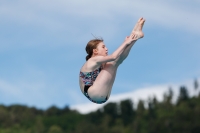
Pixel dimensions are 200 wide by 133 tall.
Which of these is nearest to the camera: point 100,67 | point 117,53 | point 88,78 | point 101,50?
point 117,53

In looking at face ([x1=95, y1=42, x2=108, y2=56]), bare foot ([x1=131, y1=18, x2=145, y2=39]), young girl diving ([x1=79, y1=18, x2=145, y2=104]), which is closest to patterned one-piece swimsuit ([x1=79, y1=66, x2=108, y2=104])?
young girl diving ([x1=79, y1=18, x2=145, y2=104])

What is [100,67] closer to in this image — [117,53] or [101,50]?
[101,50]

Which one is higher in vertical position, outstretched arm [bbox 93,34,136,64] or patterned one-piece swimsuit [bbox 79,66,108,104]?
outstretched arm [bbox 93,34,136,64]

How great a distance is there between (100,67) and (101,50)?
1.75 ft

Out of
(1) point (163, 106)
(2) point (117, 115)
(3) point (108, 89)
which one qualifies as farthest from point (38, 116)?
(3) point (108, 89)

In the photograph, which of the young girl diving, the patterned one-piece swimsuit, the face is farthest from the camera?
the patterned one-piece swimsuit

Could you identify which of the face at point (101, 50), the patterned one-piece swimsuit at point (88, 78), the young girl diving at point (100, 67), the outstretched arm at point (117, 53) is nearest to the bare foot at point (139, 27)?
the young girl diving at point (100, 67)

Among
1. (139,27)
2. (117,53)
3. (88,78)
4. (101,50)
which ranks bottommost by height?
(88,78)

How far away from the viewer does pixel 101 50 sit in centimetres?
1597

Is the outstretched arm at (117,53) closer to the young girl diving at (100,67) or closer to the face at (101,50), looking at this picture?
the young girl diving at (100,67)

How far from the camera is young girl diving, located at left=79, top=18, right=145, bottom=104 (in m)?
15.7

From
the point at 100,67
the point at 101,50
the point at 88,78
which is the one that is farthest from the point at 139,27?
the point at 88,78

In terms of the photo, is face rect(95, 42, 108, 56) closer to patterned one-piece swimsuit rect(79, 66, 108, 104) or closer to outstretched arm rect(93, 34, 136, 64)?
outstretched arm rect(93, 34, 136, 64)

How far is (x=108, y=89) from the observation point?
16016 mm
